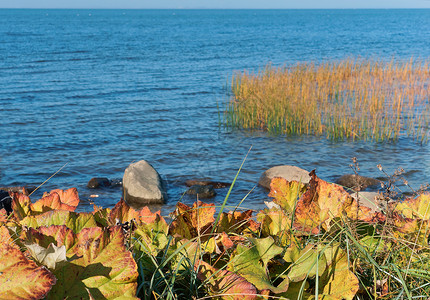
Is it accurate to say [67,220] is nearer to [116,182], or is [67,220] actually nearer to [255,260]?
[255,260]

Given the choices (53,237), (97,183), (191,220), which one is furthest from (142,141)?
(53,237)

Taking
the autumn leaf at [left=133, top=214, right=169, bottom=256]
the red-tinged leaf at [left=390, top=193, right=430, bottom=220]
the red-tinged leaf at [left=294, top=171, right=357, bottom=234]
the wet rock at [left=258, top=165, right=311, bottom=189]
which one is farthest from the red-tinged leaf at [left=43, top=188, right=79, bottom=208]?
the wet rock at [left=258, top=165, right=311, bottom=189]

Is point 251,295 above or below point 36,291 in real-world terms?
below

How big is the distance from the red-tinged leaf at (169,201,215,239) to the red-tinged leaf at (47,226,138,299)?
50cm

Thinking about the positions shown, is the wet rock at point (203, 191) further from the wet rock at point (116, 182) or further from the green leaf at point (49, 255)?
the green leaf at point (49, 255)

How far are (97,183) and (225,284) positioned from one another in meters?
7.64

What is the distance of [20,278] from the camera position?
3.77 feet

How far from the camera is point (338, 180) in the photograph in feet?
28.8

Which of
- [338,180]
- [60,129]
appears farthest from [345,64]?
[60,129]

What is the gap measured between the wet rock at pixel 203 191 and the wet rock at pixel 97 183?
6.05ft

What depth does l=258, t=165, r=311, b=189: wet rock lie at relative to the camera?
26.9ft

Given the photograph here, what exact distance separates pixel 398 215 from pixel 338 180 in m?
6.95

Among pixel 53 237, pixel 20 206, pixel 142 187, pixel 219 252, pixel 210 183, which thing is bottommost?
pixel 210 183

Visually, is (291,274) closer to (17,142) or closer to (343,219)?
(343,219)
